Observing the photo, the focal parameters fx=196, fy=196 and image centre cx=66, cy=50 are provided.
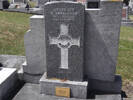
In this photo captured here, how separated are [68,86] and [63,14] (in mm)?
2541

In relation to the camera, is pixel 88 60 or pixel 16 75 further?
pixel 16 75

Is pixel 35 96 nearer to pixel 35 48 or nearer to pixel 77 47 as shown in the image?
pixel 35 48

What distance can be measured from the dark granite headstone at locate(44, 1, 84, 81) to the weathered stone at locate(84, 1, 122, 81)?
464 mm

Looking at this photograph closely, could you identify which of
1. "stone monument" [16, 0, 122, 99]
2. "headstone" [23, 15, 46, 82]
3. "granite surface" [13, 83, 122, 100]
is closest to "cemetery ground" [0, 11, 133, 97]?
"granite surface" [13, 83, 122, 100]

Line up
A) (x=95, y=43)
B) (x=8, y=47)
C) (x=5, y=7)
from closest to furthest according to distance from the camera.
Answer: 1. (x=95, y=43)
2. (x=8, y=47)
3. (x=5, y=7)

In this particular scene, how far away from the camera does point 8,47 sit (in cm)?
1307

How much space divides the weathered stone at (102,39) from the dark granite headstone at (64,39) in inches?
18.3

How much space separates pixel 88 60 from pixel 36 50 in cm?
207

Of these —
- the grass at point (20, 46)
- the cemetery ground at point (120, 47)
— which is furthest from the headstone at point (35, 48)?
the grass at point (20, 46)

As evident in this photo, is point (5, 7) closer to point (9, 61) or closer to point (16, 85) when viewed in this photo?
point (9, 61)

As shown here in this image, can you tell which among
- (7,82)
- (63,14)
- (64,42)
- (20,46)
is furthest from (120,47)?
(7,82)

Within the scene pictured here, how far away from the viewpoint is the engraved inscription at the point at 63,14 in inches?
254

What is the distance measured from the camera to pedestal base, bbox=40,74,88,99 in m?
6.91

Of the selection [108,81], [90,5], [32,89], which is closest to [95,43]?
[108,81]
